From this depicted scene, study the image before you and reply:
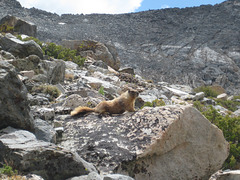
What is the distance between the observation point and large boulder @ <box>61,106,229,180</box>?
4.34 metres

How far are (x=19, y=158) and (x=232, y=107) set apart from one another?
1791cm

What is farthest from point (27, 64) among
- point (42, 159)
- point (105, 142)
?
point (42, 159)

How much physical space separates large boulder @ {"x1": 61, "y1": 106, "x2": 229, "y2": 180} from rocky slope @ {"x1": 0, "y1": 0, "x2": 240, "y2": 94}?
1157 inches

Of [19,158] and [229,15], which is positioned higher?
[229,15]

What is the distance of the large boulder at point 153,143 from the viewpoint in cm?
434

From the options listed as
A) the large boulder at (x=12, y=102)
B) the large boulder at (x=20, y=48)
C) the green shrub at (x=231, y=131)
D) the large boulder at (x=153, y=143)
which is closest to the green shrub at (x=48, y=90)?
the large boulder at (x=153, y=143)

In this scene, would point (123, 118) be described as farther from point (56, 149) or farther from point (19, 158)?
point (19, 158)

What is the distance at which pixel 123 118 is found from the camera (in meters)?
5.28

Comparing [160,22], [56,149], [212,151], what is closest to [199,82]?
[160,22]

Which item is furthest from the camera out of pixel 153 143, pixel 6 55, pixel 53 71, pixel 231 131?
pixel 53 71

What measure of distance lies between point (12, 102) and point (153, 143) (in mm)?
2343

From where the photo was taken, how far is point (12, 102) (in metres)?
3.93

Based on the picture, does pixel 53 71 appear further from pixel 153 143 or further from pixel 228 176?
pixel 228 176

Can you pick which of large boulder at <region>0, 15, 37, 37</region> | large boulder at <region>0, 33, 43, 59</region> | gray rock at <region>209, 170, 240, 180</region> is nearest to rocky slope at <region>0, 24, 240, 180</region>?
gray rock at <region>209, 170, 240, 180</region>
